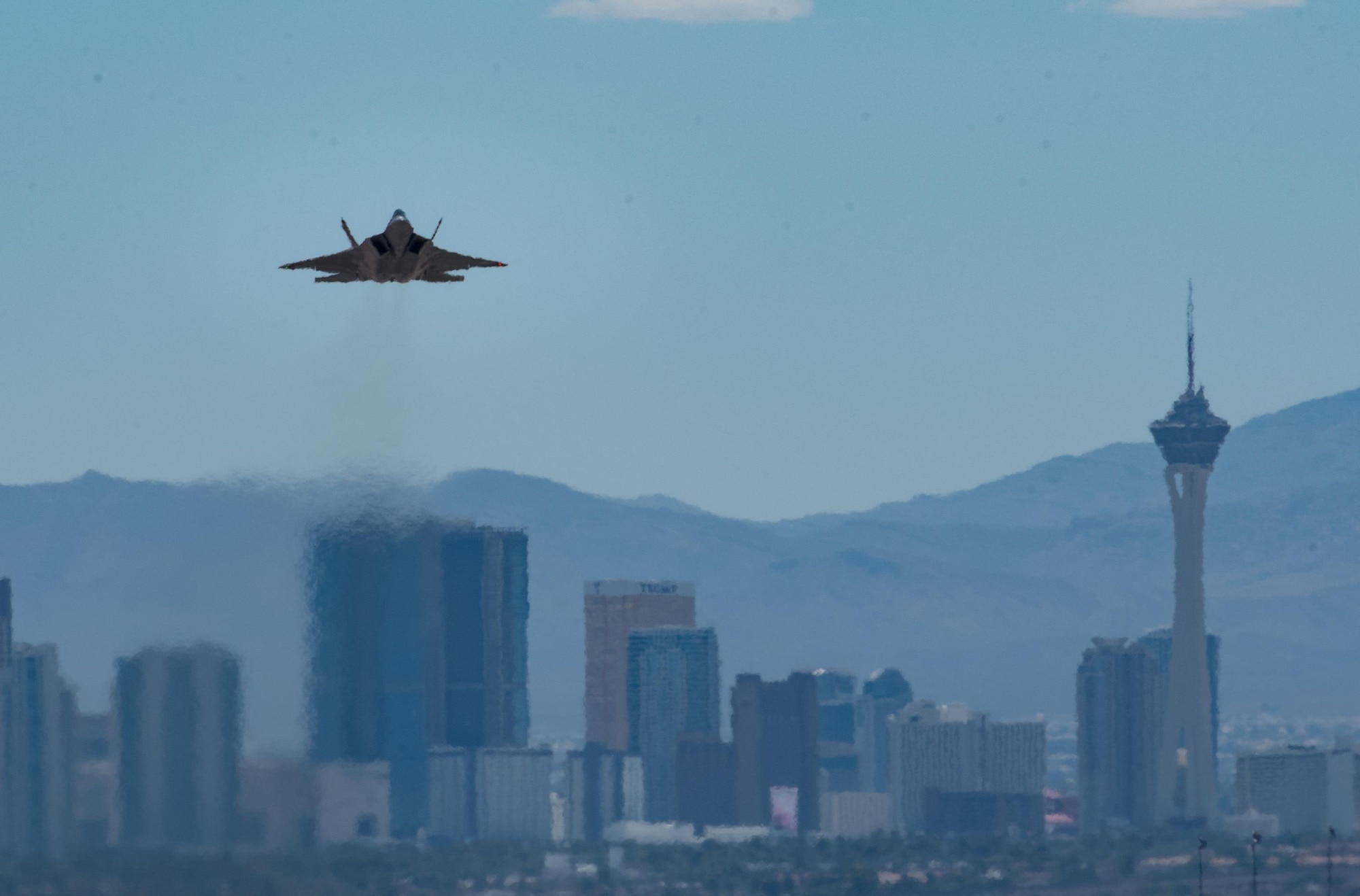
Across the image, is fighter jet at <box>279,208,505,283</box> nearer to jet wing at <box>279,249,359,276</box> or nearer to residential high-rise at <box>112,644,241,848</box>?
jet wing at <box>279,249,359,276</box>

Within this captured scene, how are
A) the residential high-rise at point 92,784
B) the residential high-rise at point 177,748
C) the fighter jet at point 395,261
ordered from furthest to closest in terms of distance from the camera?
the residential high-rise at point 92,784
the residential high-rise at point 177,748
the fighter jet at point 395,261

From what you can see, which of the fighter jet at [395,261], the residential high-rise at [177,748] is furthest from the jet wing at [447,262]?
the residential high-rise at [177,748]

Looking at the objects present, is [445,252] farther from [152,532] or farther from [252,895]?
[152,532]

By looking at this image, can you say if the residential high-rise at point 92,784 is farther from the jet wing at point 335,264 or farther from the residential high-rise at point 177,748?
the jet wing at point 335,264

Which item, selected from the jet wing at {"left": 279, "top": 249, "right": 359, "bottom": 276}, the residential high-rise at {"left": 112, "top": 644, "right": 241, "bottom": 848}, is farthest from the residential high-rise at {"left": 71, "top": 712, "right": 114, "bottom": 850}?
the jet wing at {"left": 279, "top": 249, "right": 359, "bottom": 276}

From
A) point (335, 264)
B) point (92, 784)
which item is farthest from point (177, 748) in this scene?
point (335, 264)

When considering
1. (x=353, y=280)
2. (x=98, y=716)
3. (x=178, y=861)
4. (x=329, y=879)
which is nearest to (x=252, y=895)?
(x=178, y=861)
